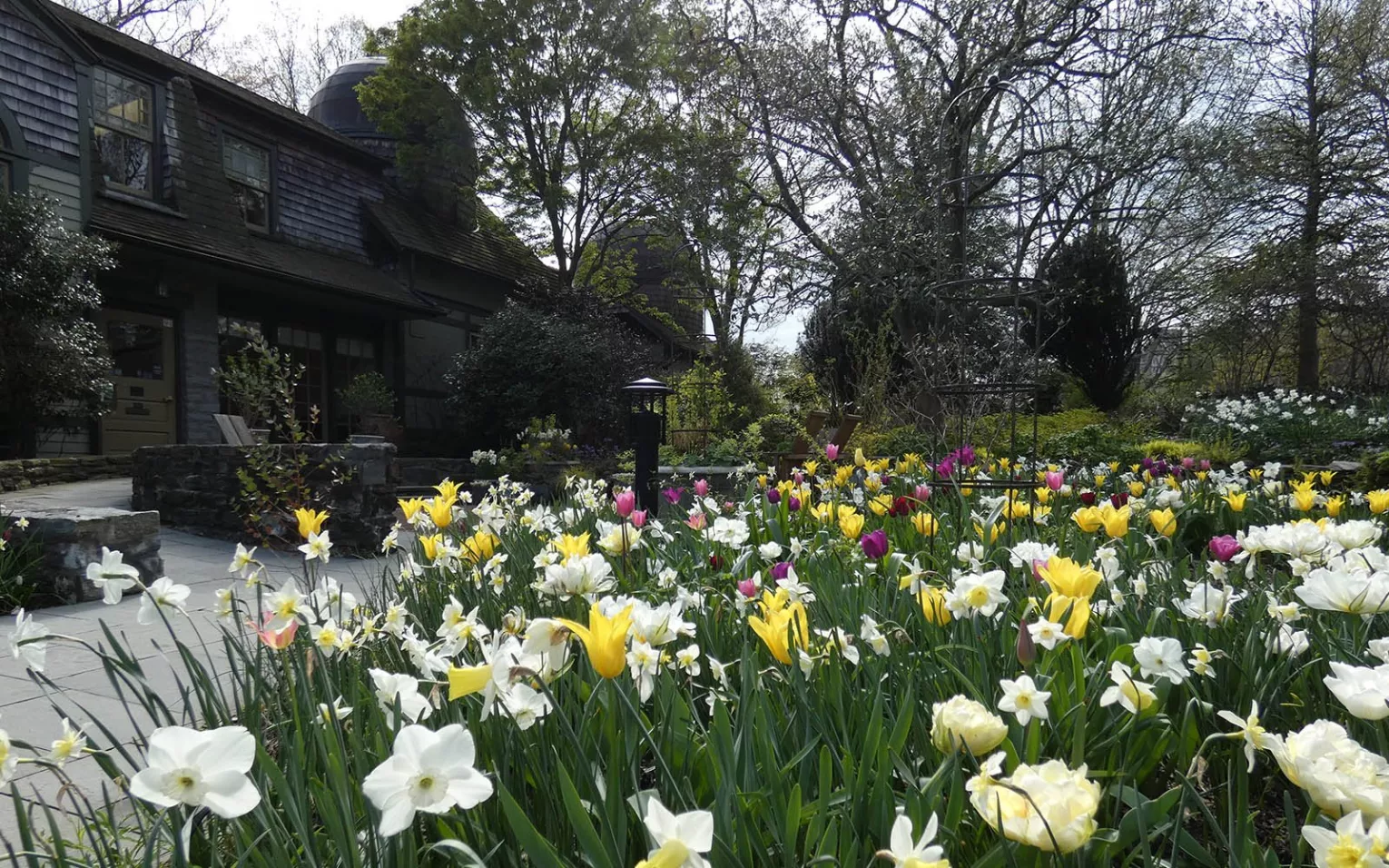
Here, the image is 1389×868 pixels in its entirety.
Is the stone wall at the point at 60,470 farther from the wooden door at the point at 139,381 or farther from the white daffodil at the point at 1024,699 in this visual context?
the white daffodil at the point at 1024,699

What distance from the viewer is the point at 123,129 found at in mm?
10055

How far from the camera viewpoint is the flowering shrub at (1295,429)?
6.88 m

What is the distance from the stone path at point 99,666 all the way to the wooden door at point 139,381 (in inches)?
204

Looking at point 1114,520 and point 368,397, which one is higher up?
point 368,397

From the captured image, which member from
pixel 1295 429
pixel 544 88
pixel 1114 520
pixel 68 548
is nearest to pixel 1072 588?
pixel 1114 520

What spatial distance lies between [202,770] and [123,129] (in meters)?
12.3

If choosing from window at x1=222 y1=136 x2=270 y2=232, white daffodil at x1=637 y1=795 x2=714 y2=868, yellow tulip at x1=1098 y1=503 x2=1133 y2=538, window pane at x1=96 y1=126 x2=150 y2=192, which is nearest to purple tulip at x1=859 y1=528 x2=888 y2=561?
yellow tulip at x1=1098 y1=503 x2=1133 y2=538

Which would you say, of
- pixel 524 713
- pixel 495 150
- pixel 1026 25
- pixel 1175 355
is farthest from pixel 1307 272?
pixel 524 713

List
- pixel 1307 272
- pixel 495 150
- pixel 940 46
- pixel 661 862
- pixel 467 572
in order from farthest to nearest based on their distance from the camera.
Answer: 1. pixel 495 150
2. pixel 1307 272
3. pixel 940 46
4. pixel 467 572
5. pixel 661 862

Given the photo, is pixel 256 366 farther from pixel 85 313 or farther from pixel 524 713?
pixel 524 713

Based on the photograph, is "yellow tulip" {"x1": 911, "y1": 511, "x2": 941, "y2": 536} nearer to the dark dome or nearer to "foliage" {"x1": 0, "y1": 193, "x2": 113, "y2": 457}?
"foliage" {"x1": 0, "y1": 193, "x2": 113, "y2": 457}

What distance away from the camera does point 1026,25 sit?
402 inches

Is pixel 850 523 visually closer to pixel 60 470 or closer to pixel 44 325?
pixel 44 325

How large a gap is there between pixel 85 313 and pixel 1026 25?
11879 mm
